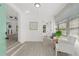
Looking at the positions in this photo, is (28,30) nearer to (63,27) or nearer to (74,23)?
(63,27)

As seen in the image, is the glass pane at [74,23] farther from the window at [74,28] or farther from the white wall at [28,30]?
the white wall at [28,30]

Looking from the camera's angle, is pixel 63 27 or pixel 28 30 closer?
pixel 63 27

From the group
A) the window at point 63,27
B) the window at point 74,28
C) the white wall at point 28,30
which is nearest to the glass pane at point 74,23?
the window at point 74,28

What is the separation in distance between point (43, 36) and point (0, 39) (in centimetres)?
66

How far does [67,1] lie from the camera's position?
1.58 m

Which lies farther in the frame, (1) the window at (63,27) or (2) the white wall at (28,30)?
(2) the white wall at (28,30)

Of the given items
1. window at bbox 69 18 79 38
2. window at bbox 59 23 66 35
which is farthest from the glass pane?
window at bbox 59 23 66 35

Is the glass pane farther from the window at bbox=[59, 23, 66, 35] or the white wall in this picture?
the white wall

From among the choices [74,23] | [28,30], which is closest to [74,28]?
[74,23]

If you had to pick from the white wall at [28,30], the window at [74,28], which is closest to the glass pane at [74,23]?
the window at [74,28]

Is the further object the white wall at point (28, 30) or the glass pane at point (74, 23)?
the white wall at point (28, 30)

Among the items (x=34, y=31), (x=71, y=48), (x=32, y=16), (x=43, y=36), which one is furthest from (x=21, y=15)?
(x=71, y=48)

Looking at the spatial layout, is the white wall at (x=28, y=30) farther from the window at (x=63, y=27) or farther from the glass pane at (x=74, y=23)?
the glass pane at (x=74, y=23)

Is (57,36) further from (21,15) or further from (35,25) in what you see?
(21,15)
